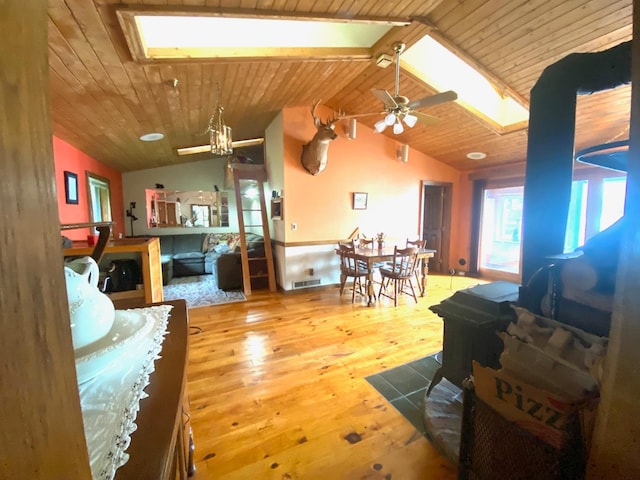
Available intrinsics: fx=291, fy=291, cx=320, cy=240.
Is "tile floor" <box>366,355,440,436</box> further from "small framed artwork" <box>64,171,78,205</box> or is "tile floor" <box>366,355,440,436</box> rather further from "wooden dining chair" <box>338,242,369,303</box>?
"small framed artwork" <box>64,171,78,205</box>

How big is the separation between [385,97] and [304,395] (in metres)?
2.78

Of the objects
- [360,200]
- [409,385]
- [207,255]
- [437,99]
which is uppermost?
[437,99]

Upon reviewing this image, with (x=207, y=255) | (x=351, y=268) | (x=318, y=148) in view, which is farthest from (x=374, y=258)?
(x=207, y=255)

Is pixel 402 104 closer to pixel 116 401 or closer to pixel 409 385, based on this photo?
pixel 409 385

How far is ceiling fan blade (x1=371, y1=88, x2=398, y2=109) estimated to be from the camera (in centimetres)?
282

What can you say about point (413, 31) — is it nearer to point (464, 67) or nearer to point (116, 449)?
point (464, 67)

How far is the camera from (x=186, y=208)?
716 centimetres

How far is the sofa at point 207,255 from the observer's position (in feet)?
16.3

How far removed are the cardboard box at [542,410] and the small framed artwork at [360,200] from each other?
4.07 m

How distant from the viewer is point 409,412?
6.55 ft

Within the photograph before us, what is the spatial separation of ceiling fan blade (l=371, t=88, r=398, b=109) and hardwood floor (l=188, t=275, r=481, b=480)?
7.99 ft

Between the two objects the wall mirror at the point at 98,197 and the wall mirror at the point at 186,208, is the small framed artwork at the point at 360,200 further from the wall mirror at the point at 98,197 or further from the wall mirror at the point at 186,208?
the wall mirror at the point at 98,197

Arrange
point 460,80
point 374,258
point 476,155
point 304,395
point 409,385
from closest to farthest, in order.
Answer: point 304,395 < point 409,385 < point 460,80 < point 374,258 < point 476,155

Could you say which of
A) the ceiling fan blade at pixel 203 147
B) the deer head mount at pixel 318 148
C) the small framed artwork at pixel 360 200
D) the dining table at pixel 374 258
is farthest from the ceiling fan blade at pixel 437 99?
the ceiling fan blade at pixel 203 147
